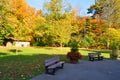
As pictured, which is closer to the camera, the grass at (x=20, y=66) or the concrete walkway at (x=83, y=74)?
the grass at (x=20, y=66)

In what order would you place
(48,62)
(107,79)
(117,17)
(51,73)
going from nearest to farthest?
1. (107,79)
2. (51,73)
3. (48,62)
4. (117,17)

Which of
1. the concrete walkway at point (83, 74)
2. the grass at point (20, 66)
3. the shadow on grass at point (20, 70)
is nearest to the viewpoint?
the shadow on grass at point (20, 70)

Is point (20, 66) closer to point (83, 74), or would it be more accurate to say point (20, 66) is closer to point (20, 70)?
point (20, 70)

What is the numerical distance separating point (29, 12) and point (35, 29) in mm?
6462

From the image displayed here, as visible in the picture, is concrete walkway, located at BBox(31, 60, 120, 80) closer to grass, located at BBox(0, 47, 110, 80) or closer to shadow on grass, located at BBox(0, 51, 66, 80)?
shadow on grass, located at BBox(0, 51, 66, 80)

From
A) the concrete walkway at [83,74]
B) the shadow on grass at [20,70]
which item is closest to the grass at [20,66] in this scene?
the shadow on grass at [20,70]

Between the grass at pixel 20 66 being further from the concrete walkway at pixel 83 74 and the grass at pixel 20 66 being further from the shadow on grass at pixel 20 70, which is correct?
the concrete walkway at pixel 83 74

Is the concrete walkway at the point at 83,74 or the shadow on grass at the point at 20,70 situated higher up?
the shadow on grass at the point at 20,70

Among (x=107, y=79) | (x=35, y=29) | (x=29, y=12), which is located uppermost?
(x=29, y=12)

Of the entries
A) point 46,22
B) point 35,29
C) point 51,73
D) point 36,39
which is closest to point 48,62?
point 51,73

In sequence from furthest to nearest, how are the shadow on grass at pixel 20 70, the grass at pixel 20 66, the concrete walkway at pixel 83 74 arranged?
the concrete walkway at pixel 83 74 → the grass at pixel 20 66 → the shadow on grass at pixel 20 70

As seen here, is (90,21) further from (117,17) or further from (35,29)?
(35,29)

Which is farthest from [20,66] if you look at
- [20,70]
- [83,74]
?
[83,74]

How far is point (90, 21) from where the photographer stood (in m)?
62.0
